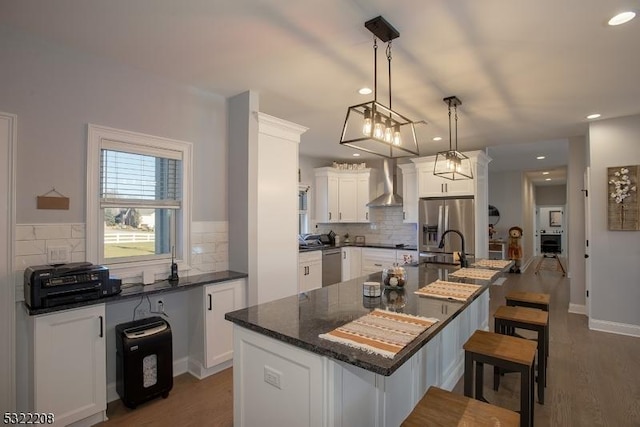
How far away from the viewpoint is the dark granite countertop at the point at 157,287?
2094 mm

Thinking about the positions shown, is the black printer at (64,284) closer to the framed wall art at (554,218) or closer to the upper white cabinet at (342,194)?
the upper white cabinet at (342,194)

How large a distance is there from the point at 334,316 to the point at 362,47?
6.14 ft

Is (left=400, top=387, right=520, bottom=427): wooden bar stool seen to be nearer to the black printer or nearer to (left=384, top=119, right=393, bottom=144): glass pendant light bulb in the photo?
(left=384, top=119, right=393, bottom=144): glass pendant light bulb

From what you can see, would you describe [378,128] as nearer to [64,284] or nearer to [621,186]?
[64,284]

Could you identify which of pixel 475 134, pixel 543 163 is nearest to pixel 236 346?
pixel 475 134

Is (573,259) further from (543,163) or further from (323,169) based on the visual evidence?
(323,169)

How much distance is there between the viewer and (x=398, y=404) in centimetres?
185

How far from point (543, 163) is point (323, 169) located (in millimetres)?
5299

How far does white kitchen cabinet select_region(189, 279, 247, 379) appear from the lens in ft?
9.48

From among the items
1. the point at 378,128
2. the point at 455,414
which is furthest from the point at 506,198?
the point at 455,414

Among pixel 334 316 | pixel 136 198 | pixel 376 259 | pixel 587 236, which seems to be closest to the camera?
pixel 334 316

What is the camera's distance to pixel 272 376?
156 centimetres

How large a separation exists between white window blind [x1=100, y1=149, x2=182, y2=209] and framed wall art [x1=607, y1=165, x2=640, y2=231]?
4961mm

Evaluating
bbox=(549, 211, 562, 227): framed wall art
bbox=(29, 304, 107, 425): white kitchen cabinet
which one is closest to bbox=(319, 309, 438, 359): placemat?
bbox=(29, 304, 107, 425): white kitchen cabinet
